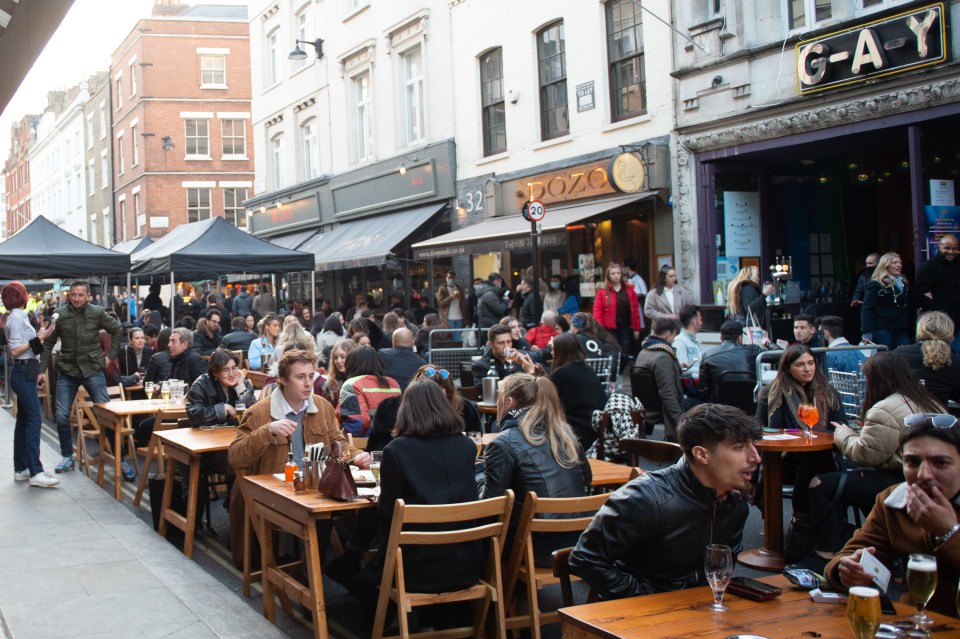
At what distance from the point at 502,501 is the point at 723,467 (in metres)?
1.44

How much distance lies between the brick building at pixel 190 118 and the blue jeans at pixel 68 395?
34377 mm

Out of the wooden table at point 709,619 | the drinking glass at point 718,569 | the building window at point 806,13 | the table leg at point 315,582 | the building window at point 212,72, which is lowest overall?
the table leg at point 315,582

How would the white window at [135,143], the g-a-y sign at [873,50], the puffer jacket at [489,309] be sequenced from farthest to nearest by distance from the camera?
the white window at [135,143] → the puffer jacket at [489,309] → the g-a-y sign at [873,50]

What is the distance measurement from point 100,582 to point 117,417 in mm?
3033

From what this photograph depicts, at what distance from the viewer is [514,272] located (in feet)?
65.0

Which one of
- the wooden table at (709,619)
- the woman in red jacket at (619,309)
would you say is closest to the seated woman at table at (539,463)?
the wooden table at (709,619)

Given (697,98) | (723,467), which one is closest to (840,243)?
(697,98)

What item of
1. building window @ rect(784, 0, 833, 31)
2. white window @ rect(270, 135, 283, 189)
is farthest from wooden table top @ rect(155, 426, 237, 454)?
white window @ rect(270, 135, 283, 189)

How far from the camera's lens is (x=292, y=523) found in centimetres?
527

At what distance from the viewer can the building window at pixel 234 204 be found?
44.0m

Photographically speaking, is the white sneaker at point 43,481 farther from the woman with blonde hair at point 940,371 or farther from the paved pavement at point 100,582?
the woman with blonde hair at point 940,371

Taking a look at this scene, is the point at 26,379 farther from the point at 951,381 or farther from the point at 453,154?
the point at 453,154

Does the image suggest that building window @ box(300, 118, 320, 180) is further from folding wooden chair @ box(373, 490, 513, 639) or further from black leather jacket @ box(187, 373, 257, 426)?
folding wooden chair @ box(373, 490, 513, 639)

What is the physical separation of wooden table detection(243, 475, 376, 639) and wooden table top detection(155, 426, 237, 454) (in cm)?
107
